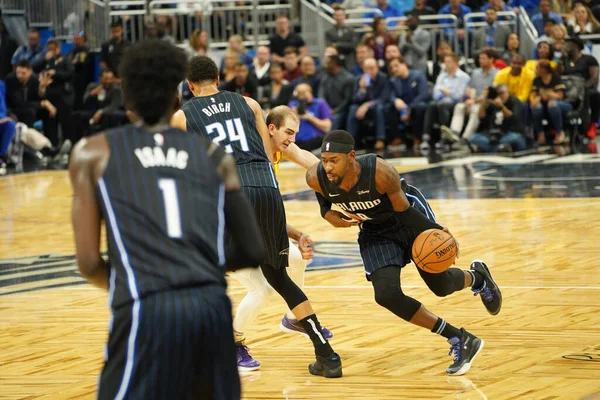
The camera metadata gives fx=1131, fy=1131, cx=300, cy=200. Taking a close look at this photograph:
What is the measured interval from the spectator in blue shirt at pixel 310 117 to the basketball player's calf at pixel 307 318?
12468mm

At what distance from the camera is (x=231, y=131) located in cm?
611

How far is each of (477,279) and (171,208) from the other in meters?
3.85

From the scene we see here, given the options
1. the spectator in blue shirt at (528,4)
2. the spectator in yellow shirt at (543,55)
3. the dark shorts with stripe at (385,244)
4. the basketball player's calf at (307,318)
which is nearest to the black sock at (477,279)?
the dark shorts with stripe at (385,244)

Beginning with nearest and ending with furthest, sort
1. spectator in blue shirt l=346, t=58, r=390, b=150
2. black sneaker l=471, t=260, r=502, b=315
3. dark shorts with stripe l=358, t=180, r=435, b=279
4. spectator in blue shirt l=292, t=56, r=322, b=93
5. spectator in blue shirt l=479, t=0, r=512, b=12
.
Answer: dark shorts with stripe l=358, t=180, r=435, b=279 < black sneaker l=471, t=260, r=502, b=315 < spectator in blue shirt l=346, t=58, r=390, b=150 < spectator in blue shirt l=292, t=56, r=322, b=93 < spectator in blue shirt l=479, t=0, r=512, b=12

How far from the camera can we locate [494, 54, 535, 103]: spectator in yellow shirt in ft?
62.6

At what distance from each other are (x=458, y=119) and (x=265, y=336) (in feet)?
42.9

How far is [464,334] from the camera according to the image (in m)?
6.13

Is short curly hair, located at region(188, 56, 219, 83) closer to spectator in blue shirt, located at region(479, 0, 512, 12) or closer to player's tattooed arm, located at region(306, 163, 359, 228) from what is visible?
player's tattooed arm, located at region(306, 163, 359, 228)

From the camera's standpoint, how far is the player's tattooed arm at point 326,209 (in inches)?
250

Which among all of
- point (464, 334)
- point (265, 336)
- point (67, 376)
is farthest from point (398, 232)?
point (67, 376)

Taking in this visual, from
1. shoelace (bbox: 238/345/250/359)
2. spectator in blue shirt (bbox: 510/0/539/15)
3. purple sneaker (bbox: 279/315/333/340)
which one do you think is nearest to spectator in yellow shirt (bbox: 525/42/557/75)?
spectator in blue shirt (bbox: 510/0/539/15)

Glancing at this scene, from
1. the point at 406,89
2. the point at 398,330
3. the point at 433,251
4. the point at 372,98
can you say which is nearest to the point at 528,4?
the point at 406,89

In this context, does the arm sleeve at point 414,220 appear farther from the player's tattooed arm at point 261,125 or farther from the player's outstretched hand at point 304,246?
the player's tattooed arm at point 261,125

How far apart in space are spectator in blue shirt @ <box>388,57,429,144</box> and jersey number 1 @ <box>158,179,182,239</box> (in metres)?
16.6
